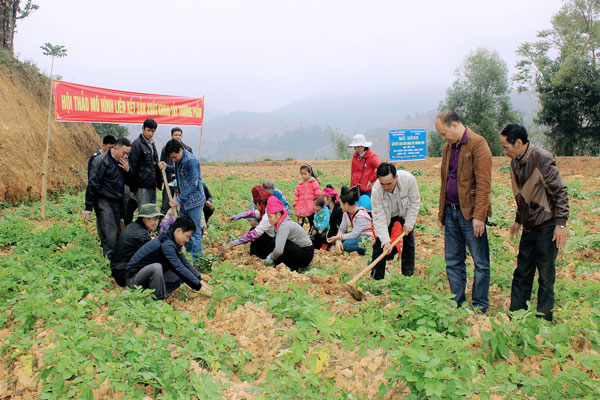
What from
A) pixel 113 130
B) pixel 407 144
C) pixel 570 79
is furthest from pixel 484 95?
pixel 113 130

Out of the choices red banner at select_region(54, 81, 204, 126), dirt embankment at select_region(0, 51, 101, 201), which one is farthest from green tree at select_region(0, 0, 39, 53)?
red banner at select_region(54, 81, 204, 126)

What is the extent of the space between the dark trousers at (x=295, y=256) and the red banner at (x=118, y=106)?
4.46m

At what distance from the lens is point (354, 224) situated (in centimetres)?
621

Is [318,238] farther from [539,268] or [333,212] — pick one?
[539,268]

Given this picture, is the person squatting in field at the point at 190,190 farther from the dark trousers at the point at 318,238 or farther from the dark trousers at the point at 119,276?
the dark trousers at the point at 318,238

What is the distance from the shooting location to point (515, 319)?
2955mm

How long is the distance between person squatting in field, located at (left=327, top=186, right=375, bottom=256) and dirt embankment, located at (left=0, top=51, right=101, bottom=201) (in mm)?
7032

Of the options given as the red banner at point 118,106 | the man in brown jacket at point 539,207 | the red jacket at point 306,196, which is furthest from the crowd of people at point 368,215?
the red banner at point 118,106

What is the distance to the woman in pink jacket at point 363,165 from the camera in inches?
257

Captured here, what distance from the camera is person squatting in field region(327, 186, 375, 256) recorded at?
609 cm

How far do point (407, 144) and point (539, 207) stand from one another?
11.1m

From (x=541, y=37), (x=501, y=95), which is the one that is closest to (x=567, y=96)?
(x=541, y=37)

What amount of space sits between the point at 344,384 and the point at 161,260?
246 cm

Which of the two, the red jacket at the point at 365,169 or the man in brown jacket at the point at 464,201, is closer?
the man in brown jacket at the point at 464,201
